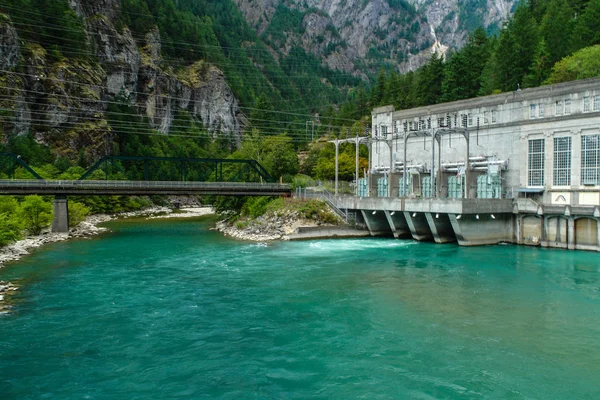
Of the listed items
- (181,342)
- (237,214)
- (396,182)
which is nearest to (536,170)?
(396,182)

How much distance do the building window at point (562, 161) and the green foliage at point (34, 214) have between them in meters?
49.7

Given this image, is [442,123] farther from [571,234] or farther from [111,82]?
[111,82]

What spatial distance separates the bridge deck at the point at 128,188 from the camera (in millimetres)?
48156

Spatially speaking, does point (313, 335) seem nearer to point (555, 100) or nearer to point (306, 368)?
point (306, 368)

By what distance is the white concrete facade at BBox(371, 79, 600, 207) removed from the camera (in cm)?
4112

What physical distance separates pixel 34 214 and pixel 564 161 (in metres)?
50.9

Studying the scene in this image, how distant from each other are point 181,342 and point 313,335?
4.69 meters

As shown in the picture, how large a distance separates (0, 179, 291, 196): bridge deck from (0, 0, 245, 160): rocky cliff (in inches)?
1671

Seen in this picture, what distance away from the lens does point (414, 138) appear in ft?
198

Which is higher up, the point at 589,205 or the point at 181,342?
the point at 589,205

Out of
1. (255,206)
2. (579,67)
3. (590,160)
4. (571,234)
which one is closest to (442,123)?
(579,67)

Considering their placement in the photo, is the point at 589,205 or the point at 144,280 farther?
the point at 589,205

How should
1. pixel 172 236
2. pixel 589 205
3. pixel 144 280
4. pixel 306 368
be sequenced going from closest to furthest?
1. pixel 306 368
2. pixel 144 280
3. pixel 589 205
4. pixel 172 236

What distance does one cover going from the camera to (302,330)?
60.6ft
